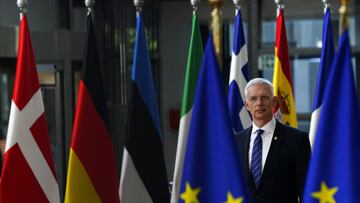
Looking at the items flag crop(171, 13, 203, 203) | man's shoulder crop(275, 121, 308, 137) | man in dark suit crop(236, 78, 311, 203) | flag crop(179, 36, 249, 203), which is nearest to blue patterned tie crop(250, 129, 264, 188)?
man in dark suit crop(236, 78, 311, 203)

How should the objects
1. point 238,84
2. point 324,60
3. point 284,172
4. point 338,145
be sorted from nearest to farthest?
point 338,145 → point 284,172 → point 324,60 → point 238,84

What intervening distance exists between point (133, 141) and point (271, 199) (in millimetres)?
909

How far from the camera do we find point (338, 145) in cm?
436

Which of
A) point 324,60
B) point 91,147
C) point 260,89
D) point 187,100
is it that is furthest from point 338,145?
point 324,60

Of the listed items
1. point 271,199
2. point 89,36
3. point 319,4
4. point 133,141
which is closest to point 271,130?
point 271,199

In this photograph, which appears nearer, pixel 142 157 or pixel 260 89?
pixel 260 89

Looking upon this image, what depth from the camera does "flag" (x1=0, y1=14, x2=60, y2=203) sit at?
5566 millimetres

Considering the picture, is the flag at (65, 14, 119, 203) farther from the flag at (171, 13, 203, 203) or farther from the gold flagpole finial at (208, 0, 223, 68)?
the gold flagpole finial at (208, 0, 223, 68)

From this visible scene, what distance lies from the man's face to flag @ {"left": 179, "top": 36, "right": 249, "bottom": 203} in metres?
0.68

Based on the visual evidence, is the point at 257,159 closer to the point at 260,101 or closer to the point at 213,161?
the point at 260,101

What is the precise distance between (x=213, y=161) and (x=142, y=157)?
1108 mm

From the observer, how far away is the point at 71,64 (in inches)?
399

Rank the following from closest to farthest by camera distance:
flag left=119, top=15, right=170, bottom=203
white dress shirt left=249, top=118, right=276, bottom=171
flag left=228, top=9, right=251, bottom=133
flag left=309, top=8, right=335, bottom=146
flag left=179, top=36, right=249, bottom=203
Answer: flag left=179, top=36, right=249, bottom=203, white dress shirt left=249, top=118, right=276, bottom=171, flag left=119, top=15, right=170, bottom=203, flag left=309, top=8, right=335, bottom=146, flag left=228, top=9, right=251, bottom=133

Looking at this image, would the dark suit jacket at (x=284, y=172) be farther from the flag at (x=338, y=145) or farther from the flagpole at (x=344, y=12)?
the flagpole at (x=344, y=12)
